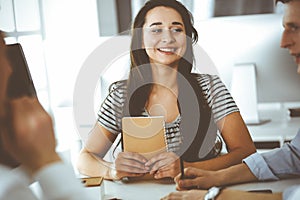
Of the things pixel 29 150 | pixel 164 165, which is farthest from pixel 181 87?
pixel 29 150

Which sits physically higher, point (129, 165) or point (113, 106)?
point (113, 106)

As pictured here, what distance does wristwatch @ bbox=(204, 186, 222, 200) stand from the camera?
845 mm

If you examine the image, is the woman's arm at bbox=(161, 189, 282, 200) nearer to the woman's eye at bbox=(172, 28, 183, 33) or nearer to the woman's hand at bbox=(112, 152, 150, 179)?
the woman's hand at bbox=(112, 152, 150, 179)

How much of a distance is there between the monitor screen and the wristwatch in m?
0.18

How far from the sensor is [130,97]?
2.87ft

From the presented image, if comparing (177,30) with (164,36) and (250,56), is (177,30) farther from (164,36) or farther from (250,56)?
(250,56)

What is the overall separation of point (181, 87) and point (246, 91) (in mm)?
119

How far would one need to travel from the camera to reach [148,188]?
86cm

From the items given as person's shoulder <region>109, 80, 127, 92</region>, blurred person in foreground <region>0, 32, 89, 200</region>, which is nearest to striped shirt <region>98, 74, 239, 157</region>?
person's shoulder <region>109, 80, 127, 92</region>

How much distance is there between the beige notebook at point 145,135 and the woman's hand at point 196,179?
2.5 inches

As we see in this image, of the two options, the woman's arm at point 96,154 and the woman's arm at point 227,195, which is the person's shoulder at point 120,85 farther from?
the woman's arm at point 227,195

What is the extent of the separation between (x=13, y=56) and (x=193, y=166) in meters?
0.39

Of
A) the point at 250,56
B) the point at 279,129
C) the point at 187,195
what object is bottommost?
the point at 187,195

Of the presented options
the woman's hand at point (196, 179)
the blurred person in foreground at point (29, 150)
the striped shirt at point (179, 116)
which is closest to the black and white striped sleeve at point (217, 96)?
the striped shirt at point (179, 116)
